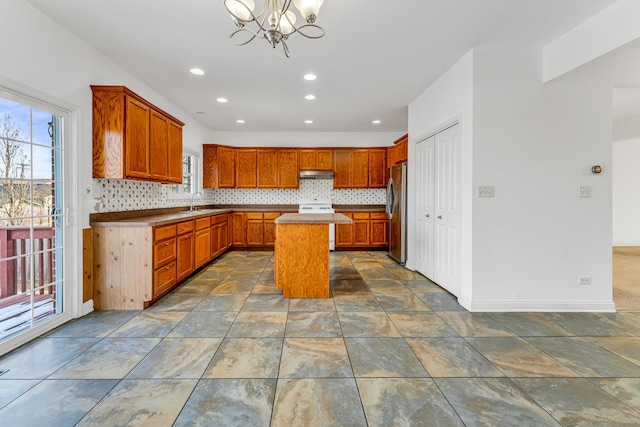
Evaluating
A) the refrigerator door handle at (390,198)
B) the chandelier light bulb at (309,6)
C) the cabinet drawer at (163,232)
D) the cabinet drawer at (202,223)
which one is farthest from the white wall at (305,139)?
the chandelier light bulb at (309,6)

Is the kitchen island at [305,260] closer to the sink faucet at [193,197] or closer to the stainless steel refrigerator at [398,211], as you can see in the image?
the stainless steel refrigerator at [398,211]

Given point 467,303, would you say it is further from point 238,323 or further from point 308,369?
point 238,323

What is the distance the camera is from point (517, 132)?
9.91 ft

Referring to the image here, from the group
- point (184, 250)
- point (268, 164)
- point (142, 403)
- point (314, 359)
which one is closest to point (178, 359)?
point (142, 403)

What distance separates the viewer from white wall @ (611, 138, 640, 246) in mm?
6922

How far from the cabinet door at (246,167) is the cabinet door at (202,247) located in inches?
76.0

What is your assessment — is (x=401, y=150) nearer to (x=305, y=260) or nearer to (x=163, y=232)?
(x=305, y=260)

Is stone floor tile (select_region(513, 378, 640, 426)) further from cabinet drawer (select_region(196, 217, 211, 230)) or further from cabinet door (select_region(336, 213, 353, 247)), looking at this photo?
cabinet door (select_region(336, 213, 353, 247))

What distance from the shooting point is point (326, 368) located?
6.57 feet

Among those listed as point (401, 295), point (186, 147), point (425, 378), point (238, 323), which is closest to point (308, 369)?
point (425, 378)

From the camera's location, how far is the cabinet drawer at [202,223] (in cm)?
452

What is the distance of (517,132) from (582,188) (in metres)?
0.88

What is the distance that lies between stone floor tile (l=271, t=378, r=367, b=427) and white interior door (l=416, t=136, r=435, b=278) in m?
2.75

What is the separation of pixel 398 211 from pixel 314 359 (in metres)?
A: 3.64
